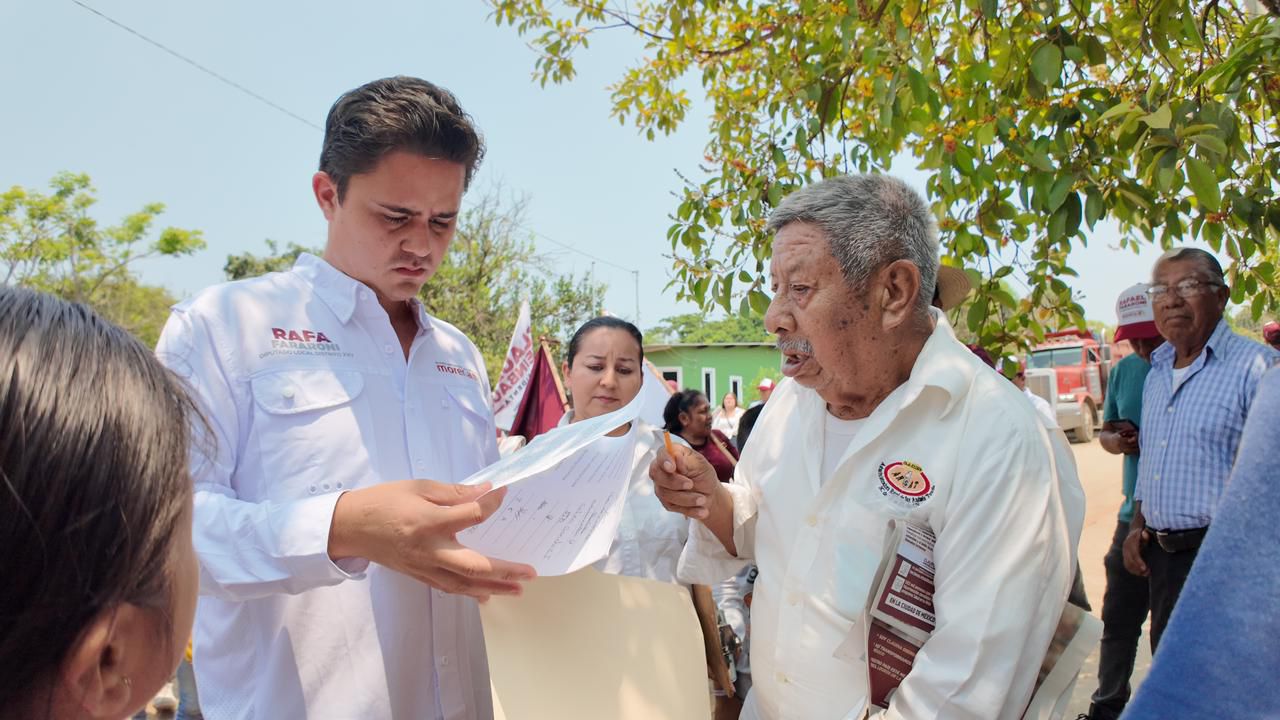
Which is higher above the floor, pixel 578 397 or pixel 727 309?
pixel 727 309

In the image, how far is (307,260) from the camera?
1.78m

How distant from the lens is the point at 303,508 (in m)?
1.35

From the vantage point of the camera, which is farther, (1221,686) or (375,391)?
(375,391)

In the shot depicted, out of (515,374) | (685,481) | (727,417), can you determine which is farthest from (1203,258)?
(727,417)

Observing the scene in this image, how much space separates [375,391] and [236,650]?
54 centimetres

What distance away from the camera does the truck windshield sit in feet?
73.1

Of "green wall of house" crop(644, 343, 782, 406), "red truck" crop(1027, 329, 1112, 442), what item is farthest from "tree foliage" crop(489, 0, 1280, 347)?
"green wall of house" crop(644, 343, 782, 406)

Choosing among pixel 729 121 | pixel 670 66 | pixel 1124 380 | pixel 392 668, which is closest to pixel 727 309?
pixel 729 121

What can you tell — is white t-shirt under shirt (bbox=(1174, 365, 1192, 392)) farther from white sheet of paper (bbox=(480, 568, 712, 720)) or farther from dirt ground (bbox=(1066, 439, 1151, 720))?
white sheet of paper (bbox=(480, 568, 712, 720))

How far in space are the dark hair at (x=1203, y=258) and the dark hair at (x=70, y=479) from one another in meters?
4.82

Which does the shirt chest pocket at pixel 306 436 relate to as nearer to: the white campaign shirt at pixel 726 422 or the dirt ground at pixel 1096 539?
the dirt ground at pixel 1096 539

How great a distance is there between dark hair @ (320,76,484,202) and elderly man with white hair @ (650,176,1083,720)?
81cm

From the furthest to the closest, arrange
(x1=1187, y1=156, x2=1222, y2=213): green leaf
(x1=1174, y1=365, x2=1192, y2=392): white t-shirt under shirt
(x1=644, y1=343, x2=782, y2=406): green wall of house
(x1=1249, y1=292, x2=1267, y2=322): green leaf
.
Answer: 1. (x1=644, y1=343, x2=782, y2=406): green wall of house
2. (x1=1174, y1=365, x2=1192, y2=392): white t-shirt under shirt
3. (x1=1249, y1=292, x2=1267, y2=322): green leaf
4. (x1=1187, y1=156, x2=1222, y2=213): green leaf

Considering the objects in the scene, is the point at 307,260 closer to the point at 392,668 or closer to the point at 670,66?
the point at 392,668
